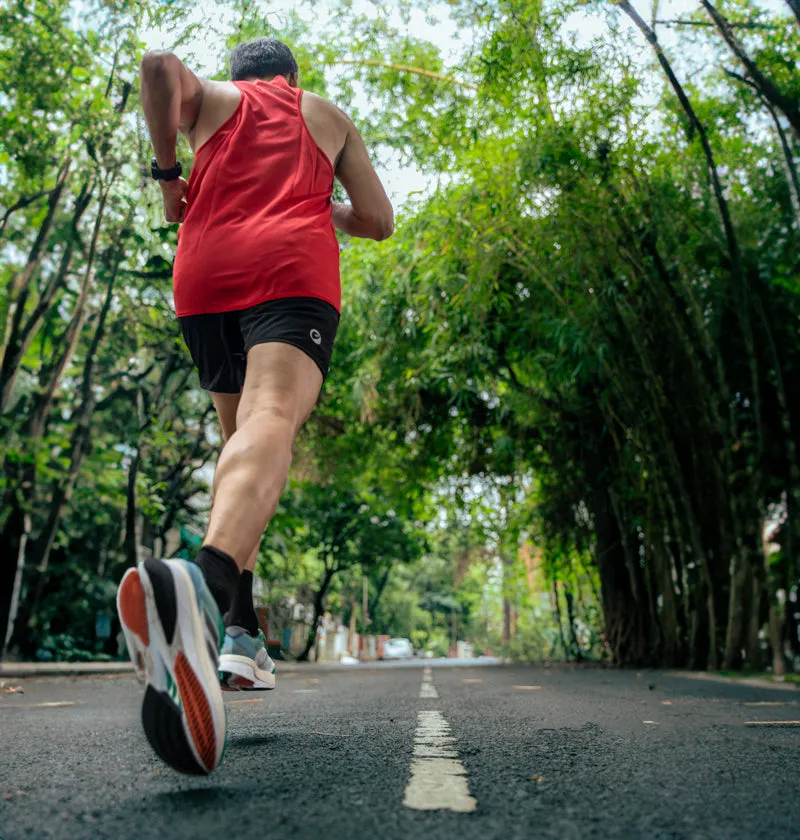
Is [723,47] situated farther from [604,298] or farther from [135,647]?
[135,647]

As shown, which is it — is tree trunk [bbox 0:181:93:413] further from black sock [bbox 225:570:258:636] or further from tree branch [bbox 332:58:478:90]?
black sock [bbox 225:570:258:636]

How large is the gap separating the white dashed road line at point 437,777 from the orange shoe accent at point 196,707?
36 centimetres

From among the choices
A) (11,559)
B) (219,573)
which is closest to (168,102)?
(219,573)

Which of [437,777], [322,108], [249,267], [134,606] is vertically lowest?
[437,777]

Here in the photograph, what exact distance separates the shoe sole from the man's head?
1.74m

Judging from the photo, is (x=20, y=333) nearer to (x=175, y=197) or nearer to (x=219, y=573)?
(x=175, y=197)

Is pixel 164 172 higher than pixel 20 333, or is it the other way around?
pixel 20 333

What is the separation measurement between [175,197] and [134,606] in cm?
149

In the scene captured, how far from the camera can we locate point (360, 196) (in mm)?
2842

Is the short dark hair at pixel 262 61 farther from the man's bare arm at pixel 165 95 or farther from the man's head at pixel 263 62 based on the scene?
the man's bare arm at pixel 165 95

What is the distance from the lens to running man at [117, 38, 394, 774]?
1974 millimetres

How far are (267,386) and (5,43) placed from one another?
929 centimetres

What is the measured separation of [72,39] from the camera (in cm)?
961

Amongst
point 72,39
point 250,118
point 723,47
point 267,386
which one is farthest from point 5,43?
point 267,386
